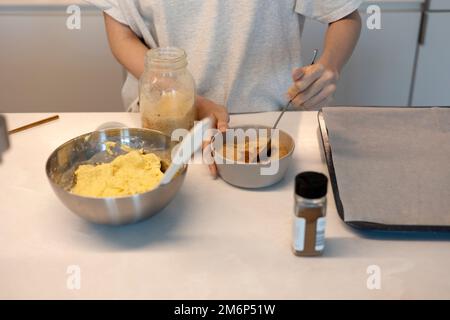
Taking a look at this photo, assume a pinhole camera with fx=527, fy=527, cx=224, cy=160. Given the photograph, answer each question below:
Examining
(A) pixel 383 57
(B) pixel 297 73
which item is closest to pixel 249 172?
(B) pixel 297 73

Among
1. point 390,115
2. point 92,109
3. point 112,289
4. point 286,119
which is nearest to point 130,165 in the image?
point 112,289

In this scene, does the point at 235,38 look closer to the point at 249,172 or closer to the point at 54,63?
the point at 249,172

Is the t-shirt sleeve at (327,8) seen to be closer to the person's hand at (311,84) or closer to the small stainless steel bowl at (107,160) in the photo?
the person's hand at (311,84)

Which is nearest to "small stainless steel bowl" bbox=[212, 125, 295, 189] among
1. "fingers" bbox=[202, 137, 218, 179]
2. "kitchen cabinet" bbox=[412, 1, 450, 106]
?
"fingers" bbox=[202, 137, 218, 179]

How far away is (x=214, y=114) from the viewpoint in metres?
0.93

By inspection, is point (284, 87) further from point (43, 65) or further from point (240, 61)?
point (43, 65)

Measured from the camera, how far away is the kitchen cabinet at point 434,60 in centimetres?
165

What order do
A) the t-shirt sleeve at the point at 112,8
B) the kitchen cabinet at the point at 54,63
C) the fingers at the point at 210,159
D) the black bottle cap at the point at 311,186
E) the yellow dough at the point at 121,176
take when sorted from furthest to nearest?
the kitchen cabinet at the point at 54,63 < the t-shirt sleeve at the point at 112,8 < the fingers at the point at 210,159 < the yellow dough at the point at 121,176 < the black bottle cap at the point at 311,186

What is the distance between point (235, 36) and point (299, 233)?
60 centimetres

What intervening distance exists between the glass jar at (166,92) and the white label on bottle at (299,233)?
34 centimetres

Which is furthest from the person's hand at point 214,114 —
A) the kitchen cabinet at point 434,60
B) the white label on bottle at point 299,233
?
the kitchen cabinet at point 434,60

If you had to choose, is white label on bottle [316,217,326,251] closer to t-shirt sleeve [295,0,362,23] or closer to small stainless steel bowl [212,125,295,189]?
small stainless steel bowl [212,125,295,189]

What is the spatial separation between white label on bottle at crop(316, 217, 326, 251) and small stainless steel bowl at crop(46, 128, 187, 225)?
19 cm

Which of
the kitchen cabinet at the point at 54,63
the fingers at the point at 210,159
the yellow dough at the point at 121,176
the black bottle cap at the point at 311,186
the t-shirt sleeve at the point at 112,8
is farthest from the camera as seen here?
the kitchen cabinet at the point at 54,63
